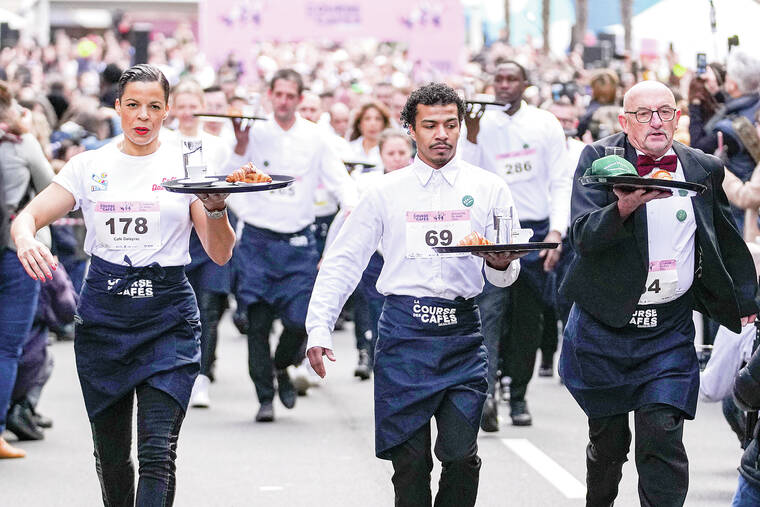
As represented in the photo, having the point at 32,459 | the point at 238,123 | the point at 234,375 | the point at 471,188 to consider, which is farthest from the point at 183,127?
the point at 471,188

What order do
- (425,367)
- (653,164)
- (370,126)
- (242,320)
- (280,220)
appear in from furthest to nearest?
(370,126)
(242,320)
(280,220)
(653,164)
(425,367)

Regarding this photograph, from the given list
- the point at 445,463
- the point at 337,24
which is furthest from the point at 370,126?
the point at 337,24

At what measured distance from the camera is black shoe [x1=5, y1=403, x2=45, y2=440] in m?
9.53

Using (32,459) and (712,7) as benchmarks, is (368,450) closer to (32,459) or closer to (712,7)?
(32,459)

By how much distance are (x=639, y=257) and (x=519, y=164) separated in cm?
377

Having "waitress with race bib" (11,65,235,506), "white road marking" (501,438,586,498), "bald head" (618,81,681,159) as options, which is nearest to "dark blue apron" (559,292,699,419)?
"bald head" (618,81,681,159)

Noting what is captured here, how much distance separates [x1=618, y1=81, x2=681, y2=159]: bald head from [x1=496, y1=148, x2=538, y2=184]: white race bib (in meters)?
3.53

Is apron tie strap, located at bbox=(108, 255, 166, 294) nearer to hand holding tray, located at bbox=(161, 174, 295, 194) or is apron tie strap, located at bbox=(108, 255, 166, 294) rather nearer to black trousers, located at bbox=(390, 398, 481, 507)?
hand holding tray, located at bbox=(161, 174, 295, 194)

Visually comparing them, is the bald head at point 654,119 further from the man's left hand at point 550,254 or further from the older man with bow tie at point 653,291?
the man's left hand at point 550,254

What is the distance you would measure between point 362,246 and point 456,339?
0.56 meters

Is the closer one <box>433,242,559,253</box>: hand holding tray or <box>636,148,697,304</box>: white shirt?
<box>433,242,559,253</box>: hand holding tray

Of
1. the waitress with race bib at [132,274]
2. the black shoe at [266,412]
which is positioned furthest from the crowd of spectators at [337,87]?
the black shoe at [266,412]

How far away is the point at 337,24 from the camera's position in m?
31.4

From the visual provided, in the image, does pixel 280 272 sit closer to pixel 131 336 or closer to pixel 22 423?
pixel 22 423
